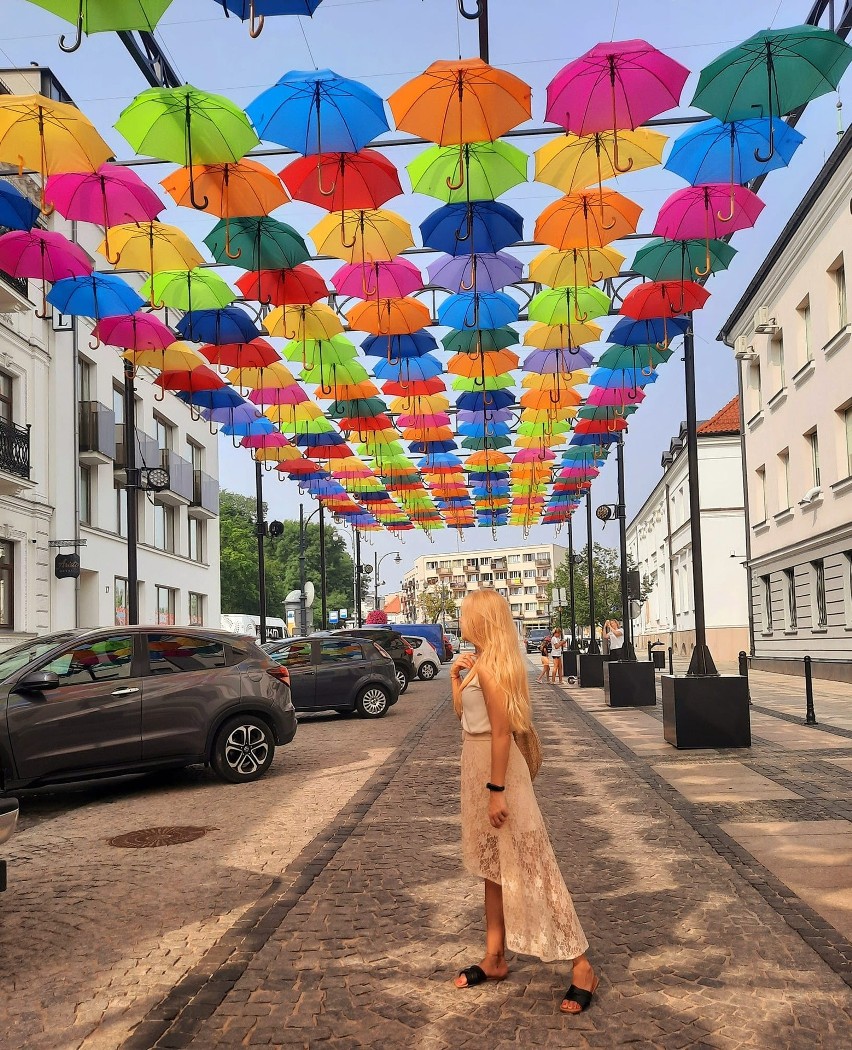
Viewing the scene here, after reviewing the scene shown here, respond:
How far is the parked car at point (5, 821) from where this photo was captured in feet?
17.7

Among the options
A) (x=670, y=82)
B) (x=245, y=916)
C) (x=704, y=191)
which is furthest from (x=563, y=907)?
(x=704, y=191)

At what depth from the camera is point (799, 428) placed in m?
27.2

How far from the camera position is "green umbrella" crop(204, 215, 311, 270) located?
11.9 m

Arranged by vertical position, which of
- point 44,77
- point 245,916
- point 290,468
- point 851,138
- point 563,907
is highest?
point 44,77

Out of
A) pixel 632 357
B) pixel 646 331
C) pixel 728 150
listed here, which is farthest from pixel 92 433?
pixel 728 150

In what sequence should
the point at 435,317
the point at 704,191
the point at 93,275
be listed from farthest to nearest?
the point at 435,317
the point at 93,275
the point at 704,191

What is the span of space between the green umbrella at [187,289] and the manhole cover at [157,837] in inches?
292

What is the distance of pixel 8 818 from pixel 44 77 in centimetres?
2326

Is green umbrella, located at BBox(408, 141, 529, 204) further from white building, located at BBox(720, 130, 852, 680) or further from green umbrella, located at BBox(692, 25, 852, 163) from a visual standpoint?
white building, located at BBox(720, 130, 852, 680)

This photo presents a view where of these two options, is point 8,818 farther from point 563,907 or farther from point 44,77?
point 44,77

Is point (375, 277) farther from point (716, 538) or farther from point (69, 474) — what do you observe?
point (716, 538)

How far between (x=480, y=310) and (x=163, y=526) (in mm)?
22242

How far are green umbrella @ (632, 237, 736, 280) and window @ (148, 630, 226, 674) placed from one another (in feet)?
22.4

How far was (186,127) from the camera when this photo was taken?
31.8 feet
